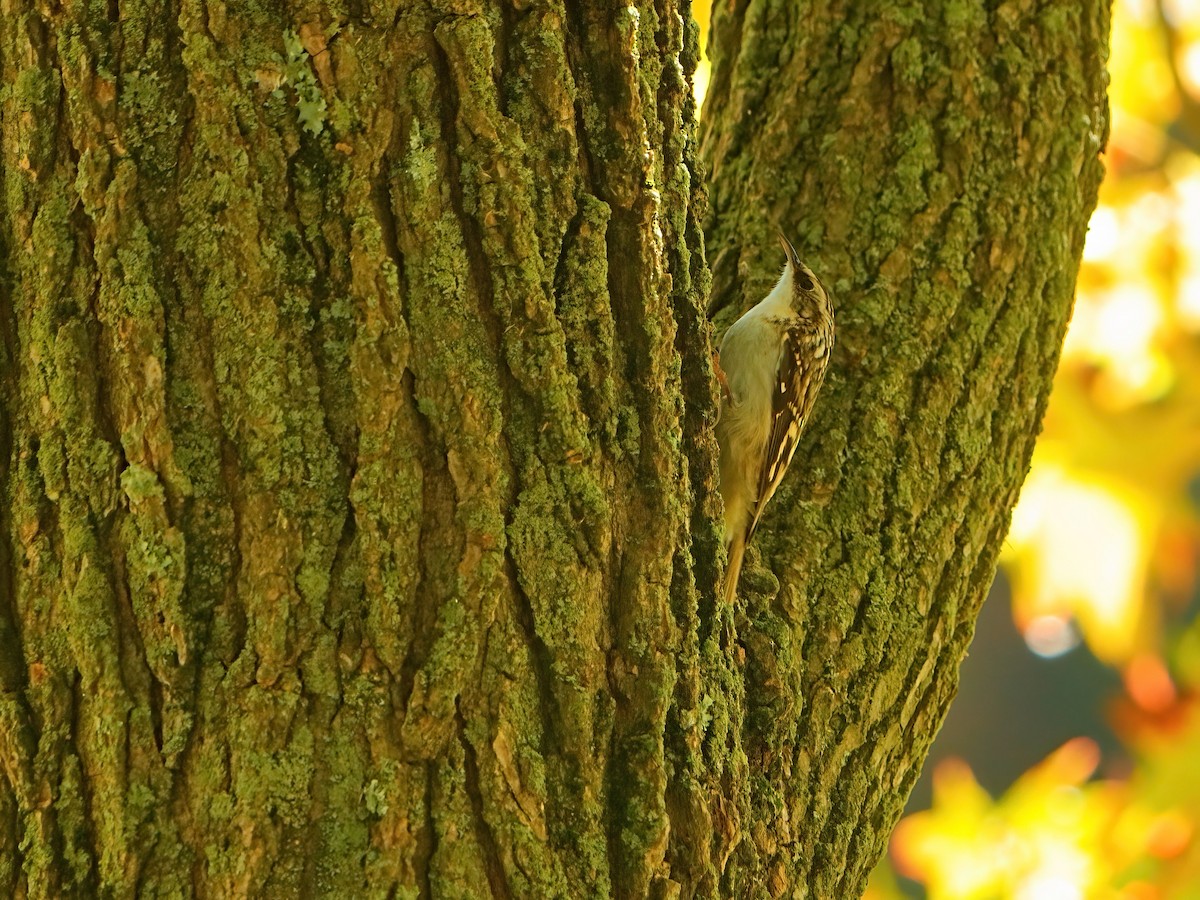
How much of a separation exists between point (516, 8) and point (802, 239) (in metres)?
1.07

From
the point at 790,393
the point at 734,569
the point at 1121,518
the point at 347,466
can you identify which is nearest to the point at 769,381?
the point at 790,393

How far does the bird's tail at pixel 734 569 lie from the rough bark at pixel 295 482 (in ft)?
1.28

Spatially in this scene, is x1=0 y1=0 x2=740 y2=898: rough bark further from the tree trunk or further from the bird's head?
the bird's head

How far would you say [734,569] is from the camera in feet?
6.69

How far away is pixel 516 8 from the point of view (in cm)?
154

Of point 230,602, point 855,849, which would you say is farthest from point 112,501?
point 855,849

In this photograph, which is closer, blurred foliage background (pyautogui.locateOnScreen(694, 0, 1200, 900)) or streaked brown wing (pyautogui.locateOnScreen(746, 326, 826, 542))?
streaked brown wing (pyautogui.locateOnScreen(746, 326, 826, 542))

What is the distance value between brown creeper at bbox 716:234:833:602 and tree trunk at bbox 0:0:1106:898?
2.96 ft

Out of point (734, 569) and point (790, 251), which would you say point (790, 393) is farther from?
point (734, 569)

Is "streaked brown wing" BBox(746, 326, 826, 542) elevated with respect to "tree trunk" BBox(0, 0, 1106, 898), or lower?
elevated

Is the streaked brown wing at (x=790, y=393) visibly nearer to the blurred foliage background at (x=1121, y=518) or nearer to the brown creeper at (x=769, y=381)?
the brown creeper at (x=769, y=381)

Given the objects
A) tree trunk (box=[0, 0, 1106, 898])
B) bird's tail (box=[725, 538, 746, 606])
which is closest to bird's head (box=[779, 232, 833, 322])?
bird's tail (box=[725, 538, 746, 606])

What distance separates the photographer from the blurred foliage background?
358cm

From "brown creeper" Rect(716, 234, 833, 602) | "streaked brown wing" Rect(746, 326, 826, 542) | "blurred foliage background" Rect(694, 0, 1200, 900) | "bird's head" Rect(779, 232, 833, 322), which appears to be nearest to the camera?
"bird's head" Rect(779, 232, 833, 322)
